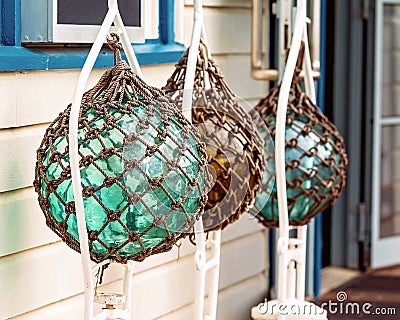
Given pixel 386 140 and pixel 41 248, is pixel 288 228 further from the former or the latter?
pixel 386 140

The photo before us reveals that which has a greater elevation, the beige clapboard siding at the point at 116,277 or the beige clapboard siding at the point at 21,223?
the beige clapboard siding at the point at 21,223

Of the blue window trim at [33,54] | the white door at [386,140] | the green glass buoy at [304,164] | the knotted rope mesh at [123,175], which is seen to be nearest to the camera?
the knotted rope mesh at [123,175]

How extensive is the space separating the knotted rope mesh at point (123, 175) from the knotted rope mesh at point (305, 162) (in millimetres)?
729

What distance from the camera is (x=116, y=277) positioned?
8.22ft

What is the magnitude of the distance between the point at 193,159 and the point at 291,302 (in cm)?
90

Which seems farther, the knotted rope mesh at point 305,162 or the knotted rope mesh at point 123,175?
the knotted rope mesh at point 305,162

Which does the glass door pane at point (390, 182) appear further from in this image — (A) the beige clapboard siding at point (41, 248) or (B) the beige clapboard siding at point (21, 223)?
(B) the beige clapboard siding at point (21, 223)

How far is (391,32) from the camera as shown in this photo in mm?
4480

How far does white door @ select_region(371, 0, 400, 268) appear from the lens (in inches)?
171

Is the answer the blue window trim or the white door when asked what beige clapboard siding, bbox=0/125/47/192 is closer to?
the blue window trim

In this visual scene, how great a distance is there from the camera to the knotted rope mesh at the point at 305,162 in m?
2.62

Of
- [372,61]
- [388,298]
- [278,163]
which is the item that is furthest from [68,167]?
[372,61]

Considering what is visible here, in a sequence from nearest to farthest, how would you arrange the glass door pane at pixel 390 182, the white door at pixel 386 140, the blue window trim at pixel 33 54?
the blue window trim at pixel 33 54, the white door at pixel 386 140, the glass door pane at pixel 390 182

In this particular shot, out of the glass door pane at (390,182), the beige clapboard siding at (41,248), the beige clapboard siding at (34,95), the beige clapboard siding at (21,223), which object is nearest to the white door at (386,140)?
the glass door pane at (390,182)
